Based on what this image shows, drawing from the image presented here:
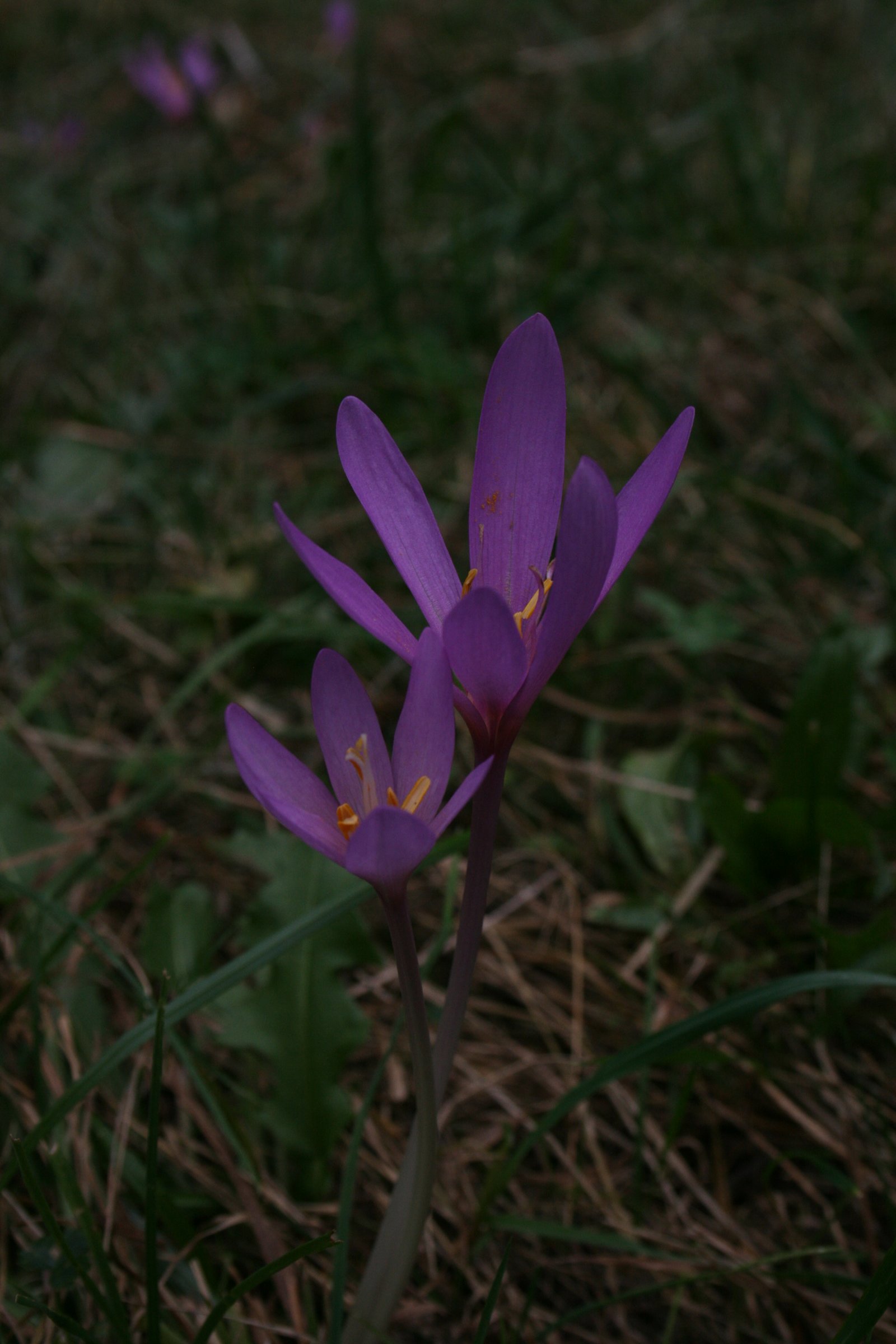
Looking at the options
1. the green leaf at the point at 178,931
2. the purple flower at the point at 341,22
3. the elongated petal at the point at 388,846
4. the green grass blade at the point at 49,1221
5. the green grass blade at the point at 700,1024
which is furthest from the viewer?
the purple flower at the point at 341,22

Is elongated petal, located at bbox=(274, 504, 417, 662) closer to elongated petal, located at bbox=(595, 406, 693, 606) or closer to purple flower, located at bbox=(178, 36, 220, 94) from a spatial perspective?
elongated petal, located at bbox=(595, 406, 693, 606)

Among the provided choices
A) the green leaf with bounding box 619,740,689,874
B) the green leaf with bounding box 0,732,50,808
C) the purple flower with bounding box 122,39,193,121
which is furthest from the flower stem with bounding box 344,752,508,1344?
the purple flower with bounding box 122,39,193,121

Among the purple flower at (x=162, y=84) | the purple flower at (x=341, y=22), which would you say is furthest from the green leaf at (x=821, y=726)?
the purple flower at (x=341, y=22)

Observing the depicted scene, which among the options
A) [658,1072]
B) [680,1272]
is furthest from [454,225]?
[680,1272]

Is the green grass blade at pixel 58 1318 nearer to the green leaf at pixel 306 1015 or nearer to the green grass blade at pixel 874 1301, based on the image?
the green leaf at pixel 306 1015

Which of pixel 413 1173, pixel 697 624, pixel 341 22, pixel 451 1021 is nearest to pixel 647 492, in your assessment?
pixel 451 1021

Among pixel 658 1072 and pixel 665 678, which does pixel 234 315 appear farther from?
pixel 658 1072
